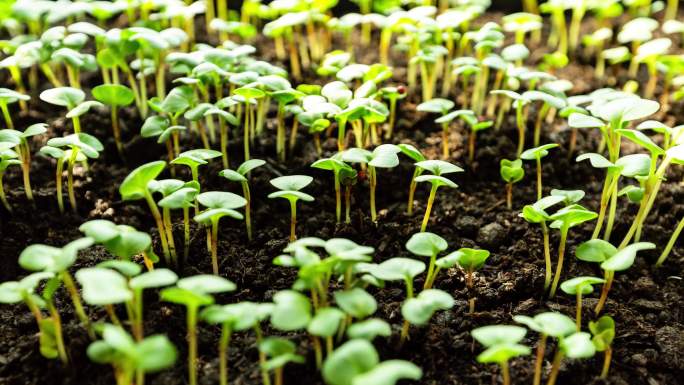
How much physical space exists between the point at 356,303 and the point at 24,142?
93cm

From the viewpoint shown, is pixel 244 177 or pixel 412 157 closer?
pixel 244 177

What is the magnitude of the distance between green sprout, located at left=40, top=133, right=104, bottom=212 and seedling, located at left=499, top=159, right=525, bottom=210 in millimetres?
946

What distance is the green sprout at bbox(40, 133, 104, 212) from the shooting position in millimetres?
1373

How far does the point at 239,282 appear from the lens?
4.53 feet

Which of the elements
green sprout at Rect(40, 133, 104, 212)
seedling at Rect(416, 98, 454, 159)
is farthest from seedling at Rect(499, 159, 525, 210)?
green sprout at Rect(40, 133, 104, 212)

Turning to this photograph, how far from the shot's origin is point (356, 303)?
1.04 m

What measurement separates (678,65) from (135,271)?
168 cm

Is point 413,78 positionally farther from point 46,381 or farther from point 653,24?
point 46,381

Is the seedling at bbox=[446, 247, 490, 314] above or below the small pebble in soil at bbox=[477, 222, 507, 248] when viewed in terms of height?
above

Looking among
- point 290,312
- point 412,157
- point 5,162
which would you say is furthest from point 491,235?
point 5,162

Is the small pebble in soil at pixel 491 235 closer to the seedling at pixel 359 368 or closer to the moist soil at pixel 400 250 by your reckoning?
the moist soil at pixel 400 250

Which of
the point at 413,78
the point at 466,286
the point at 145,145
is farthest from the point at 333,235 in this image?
the point at 413,78

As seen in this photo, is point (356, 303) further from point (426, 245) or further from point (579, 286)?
point (579, 286)

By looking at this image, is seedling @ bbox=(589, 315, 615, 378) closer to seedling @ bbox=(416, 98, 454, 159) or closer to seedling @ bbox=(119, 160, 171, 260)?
seedling @ bbox=(416, 98, 454, 159)
